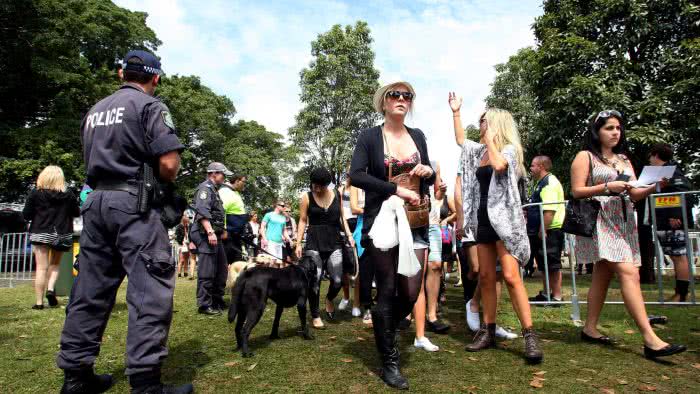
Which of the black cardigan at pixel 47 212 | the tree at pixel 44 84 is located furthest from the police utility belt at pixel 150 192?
the tree at pixel 44 84

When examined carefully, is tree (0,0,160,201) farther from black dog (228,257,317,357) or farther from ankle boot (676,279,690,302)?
ankle boot (676,279,690,302)

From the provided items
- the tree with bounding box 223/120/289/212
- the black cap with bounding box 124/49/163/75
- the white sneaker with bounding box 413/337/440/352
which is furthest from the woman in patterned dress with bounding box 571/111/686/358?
the tree with bounding box 223/120/289/212

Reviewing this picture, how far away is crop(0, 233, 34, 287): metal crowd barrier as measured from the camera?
1156cm

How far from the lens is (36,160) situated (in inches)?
781

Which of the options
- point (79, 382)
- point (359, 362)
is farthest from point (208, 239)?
point (79, 382)

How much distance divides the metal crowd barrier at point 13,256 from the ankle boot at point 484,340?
11.7m

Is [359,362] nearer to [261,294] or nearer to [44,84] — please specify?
[261,294]

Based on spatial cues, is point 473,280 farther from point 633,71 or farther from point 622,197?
point 633,71

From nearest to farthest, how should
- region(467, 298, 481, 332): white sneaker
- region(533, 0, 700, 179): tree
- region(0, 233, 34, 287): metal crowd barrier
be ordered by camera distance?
region(467, 298, 481, 332): white sneaker → region(0, 233, 34, 287): metal crowd barrier → region(533, 0, 700, 179): tree

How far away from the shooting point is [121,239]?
2814 mm

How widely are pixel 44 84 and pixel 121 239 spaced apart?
2326 cm

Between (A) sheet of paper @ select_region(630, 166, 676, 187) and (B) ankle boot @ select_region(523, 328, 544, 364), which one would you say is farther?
(A) sheet of paper @ select_region(630, 166, 676, 187)

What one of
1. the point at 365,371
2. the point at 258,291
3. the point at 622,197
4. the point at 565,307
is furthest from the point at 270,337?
the point at 565,307

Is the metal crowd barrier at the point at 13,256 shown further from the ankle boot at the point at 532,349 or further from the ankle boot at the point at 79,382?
the ankle boot at the point at 532,349
